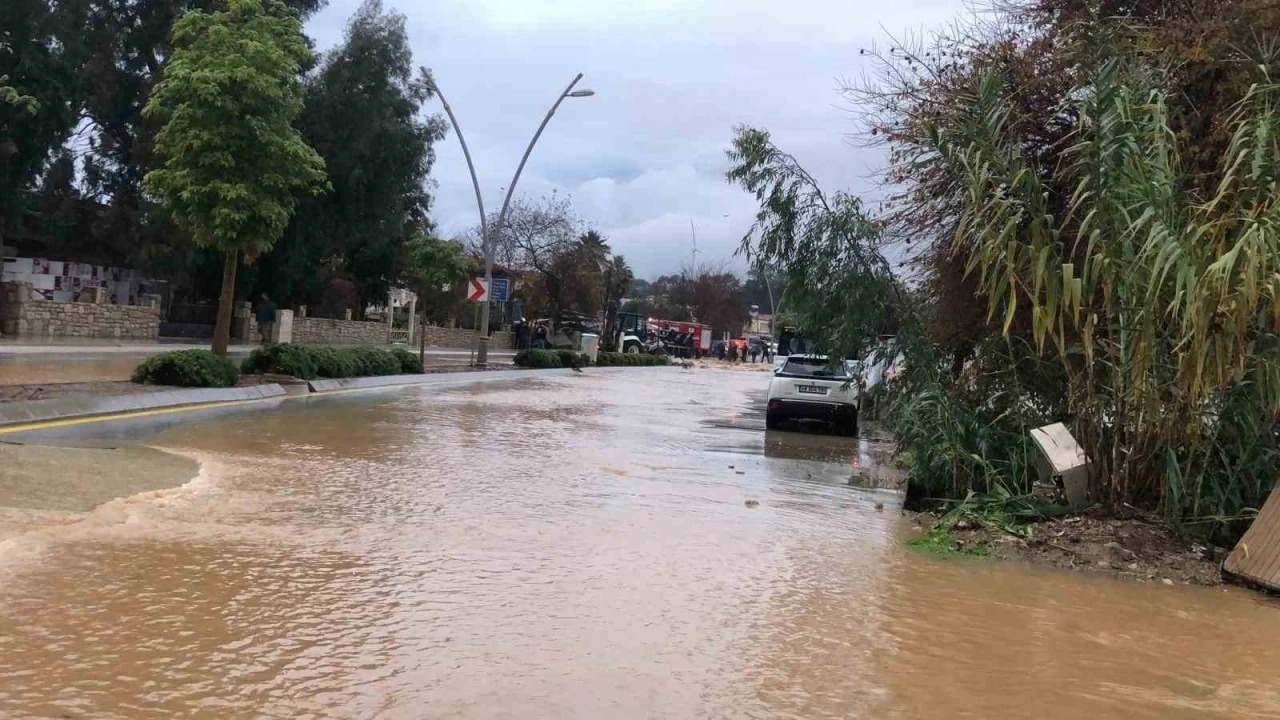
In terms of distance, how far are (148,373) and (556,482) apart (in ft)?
28.8

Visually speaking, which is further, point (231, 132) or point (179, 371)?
point (231, 132)

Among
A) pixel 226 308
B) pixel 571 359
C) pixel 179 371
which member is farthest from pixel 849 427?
pixel 571 359

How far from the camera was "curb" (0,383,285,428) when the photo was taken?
11227mm

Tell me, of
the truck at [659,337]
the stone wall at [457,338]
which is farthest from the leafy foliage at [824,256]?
the truck at [659,337]

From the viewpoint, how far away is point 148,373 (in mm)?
15508

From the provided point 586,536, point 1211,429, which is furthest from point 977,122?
point 586,536

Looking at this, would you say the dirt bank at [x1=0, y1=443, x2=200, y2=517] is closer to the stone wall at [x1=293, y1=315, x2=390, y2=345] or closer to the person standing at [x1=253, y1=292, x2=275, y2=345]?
the person standing at [x1=253, y1=292, x2=275, y2=345]

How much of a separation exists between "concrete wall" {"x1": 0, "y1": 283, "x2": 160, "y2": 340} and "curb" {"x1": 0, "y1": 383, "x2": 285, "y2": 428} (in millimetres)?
14554

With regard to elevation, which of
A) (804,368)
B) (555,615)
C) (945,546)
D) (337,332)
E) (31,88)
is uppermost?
(31,88)

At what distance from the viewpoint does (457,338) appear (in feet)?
169

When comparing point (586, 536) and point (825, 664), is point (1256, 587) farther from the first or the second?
point (586, 536)

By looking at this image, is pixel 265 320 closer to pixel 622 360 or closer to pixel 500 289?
pixel 500 289

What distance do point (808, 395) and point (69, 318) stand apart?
2246cm

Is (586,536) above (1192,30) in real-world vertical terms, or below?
below
